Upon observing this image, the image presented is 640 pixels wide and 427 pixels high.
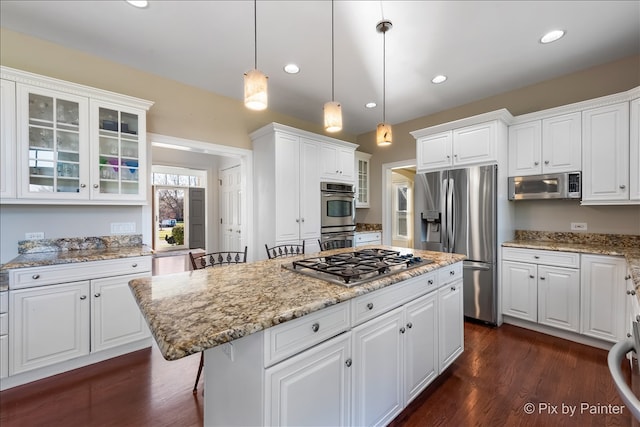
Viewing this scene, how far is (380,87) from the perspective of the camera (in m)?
3.43

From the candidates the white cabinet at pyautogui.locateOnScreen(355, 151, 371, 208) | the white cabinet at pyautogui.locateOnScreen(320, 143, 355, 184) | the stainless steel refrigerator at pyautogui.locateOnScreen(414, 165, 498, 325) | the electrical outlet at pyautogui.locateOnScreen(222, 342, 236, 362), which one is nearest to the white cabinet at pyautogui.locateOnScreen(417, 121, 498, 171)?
the stainless steel refrigerator at pyautogui.locateOnScreen(414, 165, 498, 325)

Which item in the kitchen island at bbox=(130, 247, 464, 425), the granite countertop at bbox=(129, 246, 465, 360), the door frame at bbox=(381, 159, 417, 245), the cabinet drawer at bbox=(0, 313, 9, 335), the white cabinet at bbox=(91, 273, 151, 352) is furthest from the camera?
the door frame at bbox=(381, 159, 417, 245)

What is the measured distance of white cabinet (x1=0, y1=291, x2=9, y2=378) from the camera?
6.51 feet

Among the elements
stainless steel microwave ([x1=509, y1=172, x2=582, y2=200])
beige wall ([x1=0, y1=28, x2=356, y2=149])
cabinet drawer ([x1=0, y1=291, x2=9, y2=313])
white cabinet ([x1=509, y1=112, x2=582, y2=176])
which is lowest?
cabinet drawer ([x1=0, y1=291, x2=9, y2=313])

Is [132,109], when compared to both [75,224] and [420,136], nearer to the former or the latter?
[75,224]

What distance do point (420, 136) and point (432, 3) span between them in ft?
6.43

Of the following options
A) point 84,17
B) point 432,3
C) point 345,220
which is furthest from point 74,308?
point 432,3

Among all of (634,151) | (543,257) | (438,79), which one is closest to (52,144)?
(438,79)

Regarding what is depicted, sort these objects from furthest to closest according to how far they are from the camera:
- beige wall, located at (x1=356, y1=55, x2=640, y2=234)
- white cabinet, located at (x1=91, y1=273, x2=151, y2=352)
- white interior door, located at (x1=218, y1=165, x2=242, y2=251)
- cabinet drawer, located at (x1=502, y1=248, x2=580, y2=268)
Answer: white interior door, located at (x1=218, y1=165, x2=242, y2=251) < beige wall, located at (x1=356, y1=55, x2=640, y2=234) < cabinet drawer, located at (x1=502, y1=248, x2=580, y2=268) < white cabinet, located at (x1=91, y1=273, x2=151, y2=352)

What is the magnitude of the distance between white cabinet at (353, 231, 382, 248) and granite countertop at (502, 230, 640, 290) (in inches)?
80.5

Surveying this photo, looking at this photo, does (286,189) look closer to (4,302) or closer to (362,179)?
(362,179)

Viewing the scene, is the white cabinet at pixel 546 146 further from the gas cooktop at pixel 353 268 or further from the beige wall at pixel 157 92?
the beige wall at pixel 157 92

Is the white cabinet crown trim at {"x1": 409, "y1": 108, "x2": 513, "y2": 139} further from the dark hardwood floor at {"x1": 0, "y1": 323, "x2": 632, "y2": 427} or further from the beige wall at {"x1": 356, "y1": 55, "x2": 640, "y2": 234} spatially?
the dark hardwood floor at {"x1": 0, "y1": 323, "x2": 632, "y2": 427}

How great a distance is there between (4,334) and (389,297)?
9.10ft
